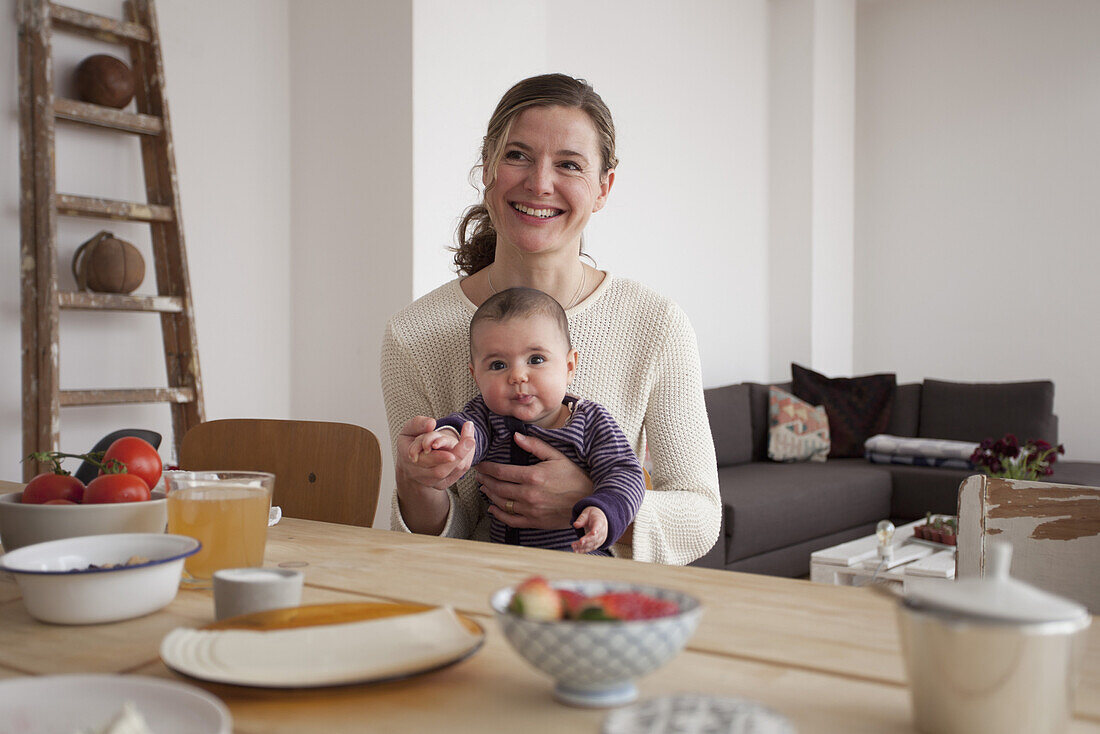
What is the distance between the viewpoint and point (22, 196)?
8.68 feet

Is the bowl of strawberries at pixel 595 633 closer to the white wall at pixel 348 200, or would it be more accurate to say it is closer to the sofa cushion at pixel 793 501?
the white wall at pixel 348 200

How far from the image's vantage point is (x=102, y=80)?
2729 mm

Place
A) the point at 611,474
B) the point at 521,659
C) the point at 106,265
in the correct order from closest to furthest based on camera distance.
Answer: the point at 521,659 → the point at 611,474 → the point at 106,265

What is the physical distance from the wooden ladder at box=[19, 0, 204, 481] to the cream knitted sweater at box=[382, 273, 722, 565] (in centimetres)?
136

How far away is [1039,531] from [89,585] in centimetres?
97

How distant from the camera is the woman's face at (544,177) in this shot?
1.61m

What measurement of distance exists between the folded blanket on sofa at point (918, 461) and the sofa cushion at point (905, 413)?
0.32 m

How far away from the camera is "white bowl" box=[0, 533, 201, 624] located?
2.48 ft

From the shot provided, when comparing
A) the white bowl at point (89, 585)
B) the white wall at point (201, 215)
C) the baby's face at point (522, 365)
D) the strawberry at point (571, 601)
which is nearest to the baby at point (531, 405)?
the baby's face at point (522, 365)

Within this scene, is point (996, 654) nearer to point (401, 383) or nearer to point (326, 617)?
point (326, 617)

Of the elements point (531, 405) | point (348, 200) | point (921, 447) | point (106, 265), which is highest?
point (348, 200)

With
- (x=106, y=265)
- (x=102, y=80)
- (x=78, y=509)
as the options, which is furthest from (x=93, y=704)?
(x=102, y=80)

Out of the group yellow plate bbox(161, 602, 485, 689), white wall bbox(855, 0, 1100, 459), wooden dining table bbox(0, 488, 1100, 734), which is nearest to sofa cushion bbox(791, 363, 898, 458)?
white wall bbox(855, 0, 1100, 459)

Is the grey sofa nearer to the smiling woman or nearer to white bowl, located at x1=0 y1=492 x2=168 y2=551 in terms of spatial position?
the smiling woman
